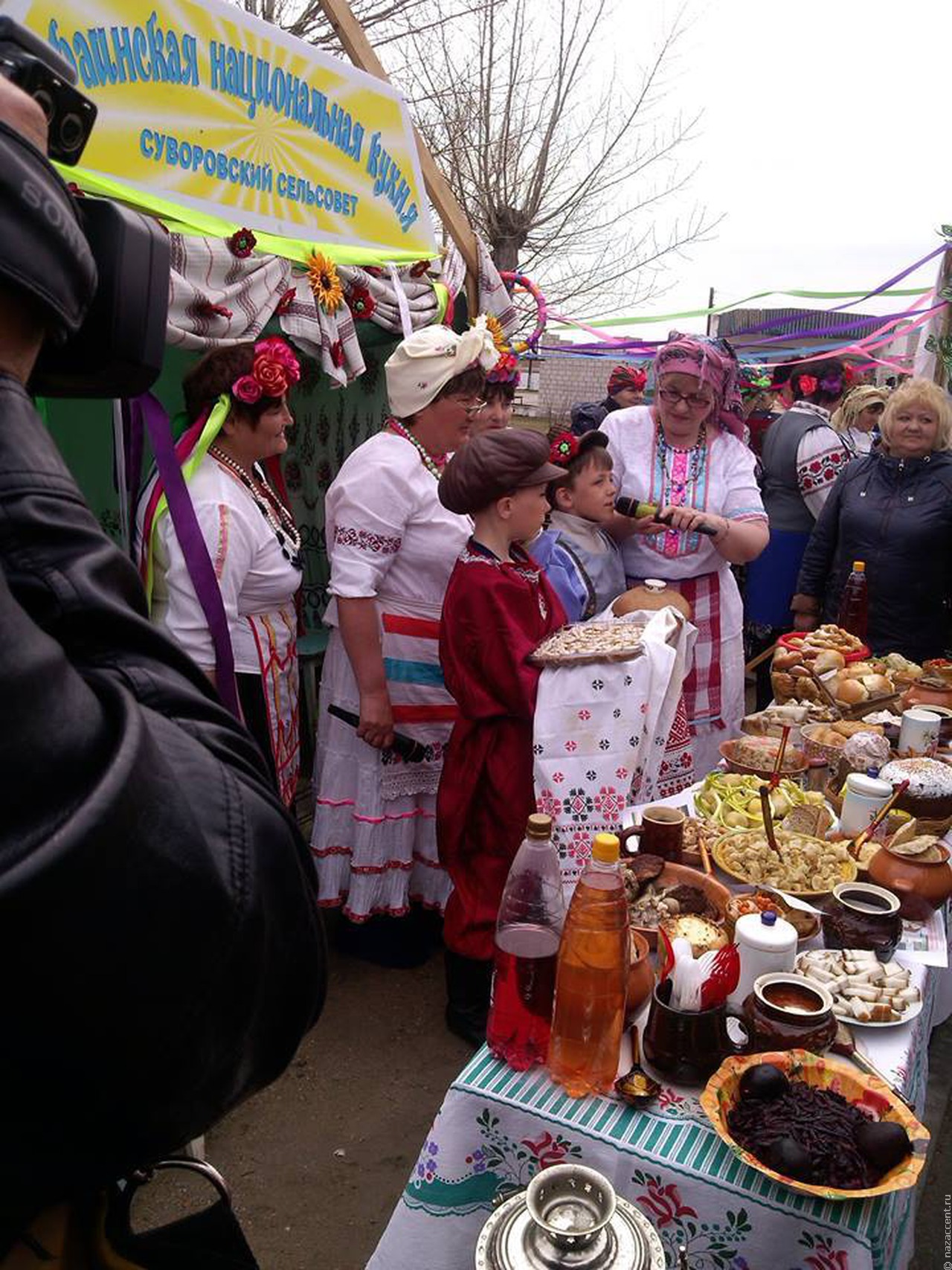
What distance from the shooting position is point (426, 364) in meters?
3.11

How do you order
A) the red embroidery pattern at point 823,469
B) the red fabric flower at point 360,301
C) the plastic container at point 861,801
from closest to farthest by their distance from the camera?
the plastic container at point 861,801 → the red fabric flower at point 360,301 → the red embroidery pattern at point 823,469

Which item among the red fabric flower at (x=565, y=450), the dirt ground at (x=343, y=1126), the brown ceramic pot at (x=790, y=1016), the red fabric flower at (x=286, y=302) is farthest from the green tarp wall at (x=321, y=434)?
the brown ceramic pot at (x=790, y=1016)

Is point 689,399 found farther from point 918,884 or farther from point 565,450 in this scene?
point 918,884

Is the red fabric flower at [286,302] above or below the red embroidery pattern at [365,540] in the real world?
above

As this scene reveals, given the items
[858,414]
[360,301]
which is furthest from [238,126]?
[858,414]

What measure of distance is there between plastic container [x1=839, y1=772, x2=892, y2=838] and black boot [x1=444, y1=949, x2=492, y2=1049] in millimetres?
1297

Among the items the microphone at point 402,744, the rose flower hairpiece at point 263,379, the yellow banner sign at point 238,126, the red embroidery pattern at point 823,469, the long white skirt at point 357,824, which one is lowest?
the long white skirt at point 357,824

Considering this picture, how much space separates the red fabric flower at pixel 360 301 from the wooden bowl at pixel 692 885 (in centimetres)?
277

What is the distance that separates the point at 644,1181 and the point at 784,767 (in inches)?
58.4

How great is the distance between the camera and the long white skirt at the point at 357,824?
3.30 metres

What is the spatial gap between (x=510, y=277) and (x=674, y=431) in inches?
92.7

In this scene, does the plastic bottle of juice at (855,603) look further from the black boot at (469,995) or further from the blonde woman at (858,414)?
the blonde woman at (858,414)

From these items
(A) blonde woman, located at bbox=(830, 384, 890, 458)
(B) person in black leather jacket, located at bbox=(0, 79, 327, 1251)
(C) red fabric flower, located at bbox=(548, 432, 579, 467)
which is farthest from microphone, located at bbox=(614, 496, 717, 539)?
(B) person in black leather jacket, located at bbox=(0, 79, 327, 1251)

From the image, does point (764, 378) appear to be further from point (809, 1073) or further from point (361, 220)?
point (809, 1073)
